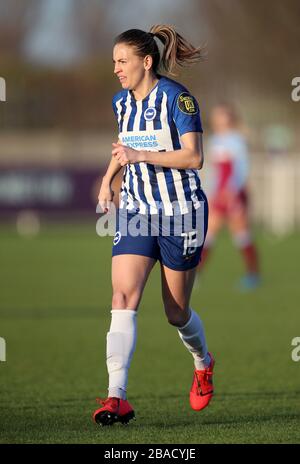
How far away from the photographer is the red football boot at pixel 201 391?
670 centimetres

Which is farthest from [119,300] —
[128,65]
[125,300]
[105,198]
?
[128,65]

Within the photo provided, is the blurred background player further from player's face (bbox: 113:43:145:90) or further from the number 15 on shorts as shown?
player's face (bbox: 113:43:145:90)

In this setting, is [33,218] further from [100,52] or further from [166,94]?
[166,94]

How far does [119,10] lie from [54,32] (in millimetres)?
2329

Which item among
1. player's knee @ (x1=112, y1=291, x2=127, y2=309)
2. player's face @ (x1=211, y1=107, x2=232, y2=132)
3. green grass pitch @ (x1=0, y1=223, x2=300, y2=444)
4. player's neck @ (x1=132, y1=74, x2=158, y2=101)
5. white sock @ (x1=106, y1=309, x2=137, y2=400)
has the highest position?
player's face @ (x1=211, y1=107, x2=232, y2=132)

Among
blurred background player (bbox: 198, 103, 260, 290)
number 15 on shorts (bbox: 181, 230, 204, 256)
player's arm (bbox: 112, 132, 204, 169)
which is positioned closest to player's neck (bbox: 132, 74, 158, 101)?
player's arm (bbox: 112, 132, 204, 169)

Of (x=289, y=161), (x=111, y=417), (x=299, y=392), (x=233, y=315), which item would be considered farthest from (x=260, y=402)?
(x=289, y=161)

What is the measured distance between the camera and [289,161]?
30.8m

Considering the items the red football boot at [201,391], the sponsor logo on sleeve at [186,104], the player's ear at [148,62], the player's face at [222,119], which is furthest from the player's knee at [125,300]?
the player's face at [222,119]

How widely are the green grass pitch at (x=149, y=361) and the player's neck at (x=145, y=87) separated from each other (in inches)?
73.7

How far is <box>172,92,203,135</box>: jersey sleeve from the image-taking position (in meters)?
6.12

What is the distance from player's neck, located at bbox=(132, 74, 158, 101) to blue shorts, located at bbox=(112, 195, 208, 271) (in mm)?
682

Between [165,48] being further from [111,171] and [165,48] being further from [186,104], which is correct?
[111,171]

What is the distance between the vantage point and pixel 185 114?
6.13m
